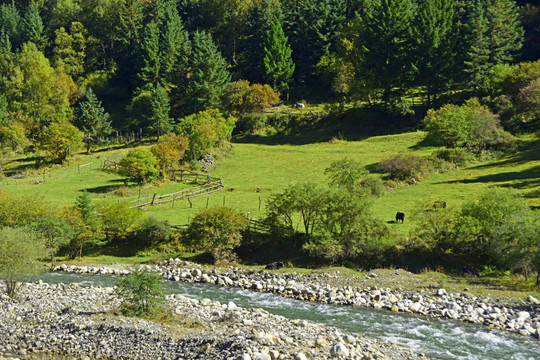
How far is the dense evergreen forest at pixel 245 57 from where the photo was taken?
90938mm

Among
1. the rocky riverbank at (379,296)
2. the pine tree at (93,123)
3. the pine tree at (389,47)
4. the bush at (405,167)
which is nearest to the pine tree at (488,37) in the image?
the pine tree at (389,47)

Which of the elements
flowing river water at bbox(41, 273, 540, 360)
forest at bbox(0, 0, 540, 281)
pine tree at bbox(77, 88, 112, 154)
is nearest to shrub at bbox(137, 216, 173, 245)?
forest at bbox(0, 0, 540, 281)

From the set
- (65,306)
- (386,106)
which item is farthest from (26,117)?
(65,306)

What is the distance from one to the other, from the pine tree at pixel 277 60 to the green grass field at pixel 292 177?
1824 centimetres

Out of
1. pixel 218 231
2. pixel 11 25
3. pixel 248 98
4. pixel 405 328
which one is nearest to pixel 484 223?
Answer: pixel 405 328

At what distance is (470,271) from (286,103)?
229 feet

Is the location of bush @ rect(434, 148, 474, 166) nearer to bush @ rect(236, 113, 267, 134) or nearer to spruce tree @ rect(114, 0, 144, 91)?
bush @ rect(236, 113, 267, 134)

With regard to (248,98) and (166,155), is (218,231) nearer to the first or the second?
(166,155)

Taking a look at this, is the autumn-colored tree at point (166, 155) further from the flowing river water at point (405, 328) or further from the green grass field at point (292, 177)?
the flowing river water at point (405, 328)

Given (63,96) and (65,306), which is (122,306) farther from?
(63,96)

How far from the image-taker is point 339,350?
1080 inches

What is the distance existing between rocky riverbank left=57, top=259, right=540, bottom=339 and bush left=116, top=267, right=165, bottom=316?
11.4 meters

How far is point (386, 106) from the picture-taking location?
92375mm

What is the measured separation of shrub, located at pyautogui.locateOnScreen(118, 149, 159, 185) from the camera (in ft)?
228
